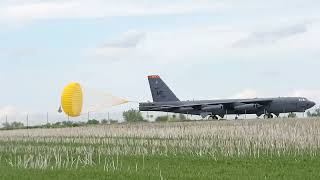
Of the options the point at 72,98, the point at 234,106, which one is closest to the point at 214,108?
the point at 234,106

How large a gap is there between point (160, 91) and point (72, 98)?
1400 inches

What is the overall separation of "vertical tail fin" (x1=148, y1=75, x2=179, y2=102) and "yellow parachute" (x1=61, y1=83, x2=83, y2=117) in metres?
33.6

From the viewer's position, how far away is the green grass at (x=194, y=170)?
18.9m

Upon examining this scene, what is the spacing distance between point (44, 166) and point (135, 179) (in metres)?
5.44

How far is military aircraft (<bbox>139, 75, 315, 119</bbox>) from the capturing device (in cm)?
8581

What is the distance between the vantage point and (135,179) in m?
18.1

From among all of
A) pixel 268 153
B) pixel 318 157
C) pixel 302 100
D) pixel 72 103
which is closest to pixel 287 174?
pixel 318 157

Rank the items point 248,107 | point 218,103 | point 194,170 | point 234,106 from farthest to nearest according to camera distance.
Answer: point 218,103
point 234,106
point 248,107
point 194,170

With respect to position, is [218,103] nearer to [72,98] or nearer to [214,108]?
[214,108]

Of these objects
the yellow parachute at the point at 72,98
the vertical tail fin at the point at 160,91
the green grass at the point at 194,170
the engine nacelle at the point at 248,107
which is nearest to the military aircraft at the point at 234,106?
the engine nacelle at the point at 248,107

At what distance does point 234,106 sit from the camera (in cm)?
8869

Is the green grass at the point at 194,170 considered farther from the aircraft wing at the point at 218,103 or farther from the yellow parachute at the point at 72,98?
the aircraft wing at the point at 218,103

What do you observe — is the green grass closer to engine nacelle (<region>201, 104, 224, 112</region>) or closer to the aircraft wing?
engine nacelle (<region>201, 104, 224, 112</region>)

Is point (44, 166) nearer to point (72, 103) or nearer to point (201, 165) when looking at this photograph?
point (201, 165)
